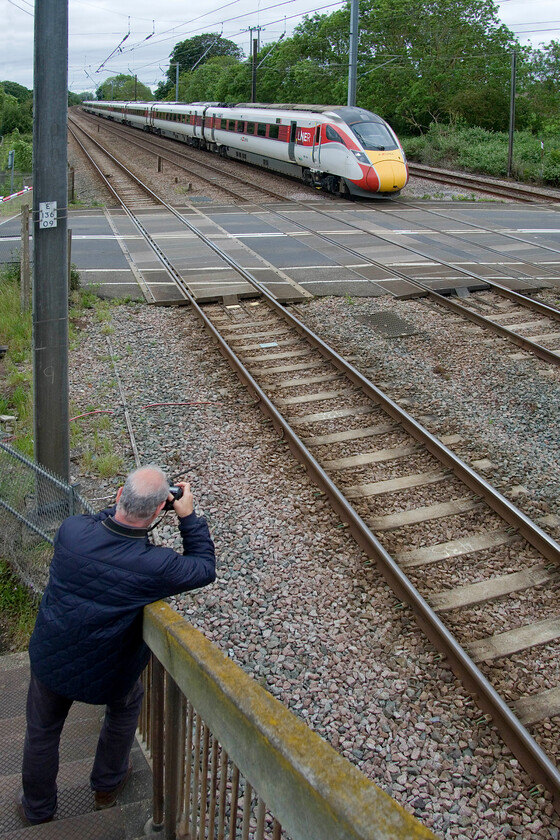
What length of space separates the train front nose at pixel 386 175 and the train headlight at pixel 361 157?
0.77 feet

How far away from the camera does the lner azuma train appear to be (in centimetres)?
2344

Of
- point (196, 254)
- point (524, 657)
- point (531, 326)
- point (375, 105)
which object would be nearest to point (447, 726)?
point (524, 657)

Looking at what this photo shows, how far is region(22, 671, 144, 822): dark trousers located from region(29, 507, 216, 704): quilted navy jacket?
14 centimetres

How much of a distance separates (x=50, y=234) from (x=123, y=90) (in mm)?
132865

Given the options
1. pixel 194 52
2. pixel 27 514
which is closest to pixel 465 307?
pixel 27 514

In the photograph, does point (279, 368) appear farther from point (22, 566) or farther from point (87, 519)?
point (87, 519)

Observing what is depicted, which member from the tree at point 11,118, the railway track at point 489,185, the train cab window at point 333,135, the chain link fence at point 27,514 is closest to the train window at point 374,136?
the train cab window at point 333,135

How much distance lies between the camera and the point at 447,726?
4594mm

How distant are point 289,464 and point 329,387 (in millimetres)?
2288

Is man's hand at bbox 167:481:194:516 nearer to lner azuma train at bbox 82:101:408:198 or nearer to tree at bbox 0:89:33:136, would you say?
lner azuma train at bbox 82:101:408:198

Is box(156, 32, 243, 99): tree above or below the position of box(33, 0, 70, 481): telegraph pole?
above

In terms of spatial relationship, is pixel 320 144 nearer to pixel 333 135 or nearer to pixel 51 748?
pixel 333 135

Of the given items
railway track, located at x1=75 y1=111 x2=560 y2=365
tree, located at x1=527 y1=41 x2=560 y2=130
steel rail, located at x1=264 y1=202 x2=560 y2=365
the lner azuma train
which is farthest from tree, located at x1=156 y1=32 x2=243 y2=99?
railway track, located at x1=75 y1=111 x2=560 y2=365

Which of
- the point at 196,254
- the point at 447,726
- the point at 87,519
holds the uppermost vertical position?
the point at 196,254
